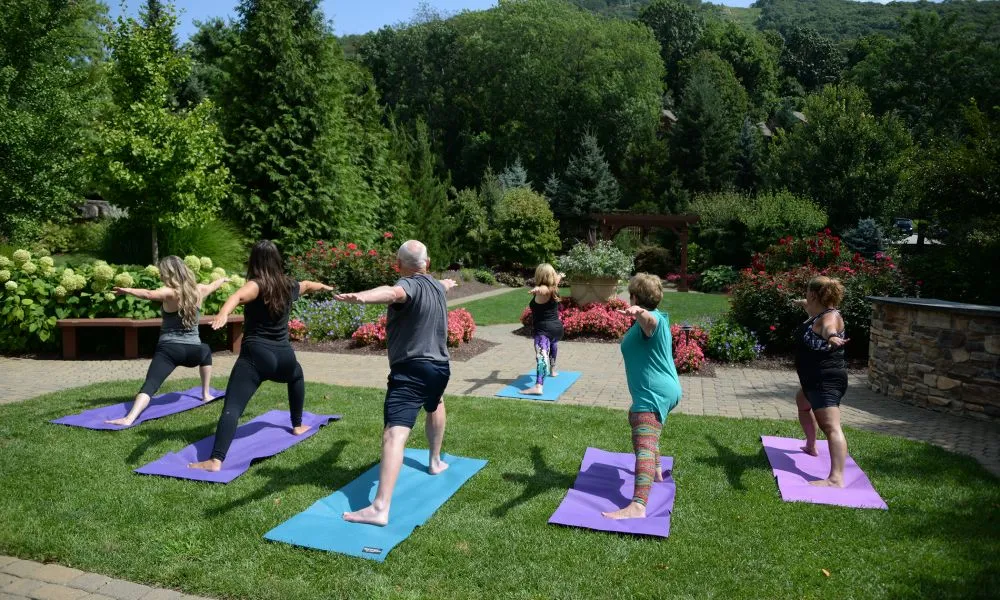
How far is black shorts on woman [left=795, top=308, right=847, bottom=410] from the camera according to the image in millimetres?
4914

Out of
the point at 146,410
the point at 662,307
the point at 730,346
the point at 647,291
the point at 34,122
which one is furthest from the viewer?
the point at 662,307

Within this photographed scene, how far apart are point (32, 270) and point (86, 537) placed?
7650 millimetres

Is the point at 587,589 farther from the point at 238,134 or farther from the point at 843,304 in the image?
the point at 238,134

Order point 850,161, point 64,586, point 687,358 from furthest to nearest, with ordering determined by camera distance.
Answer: point 850,161 < point 687,358 < point 64,586

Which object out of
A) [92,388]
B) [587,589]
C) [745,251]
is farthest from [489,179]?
[587,589]

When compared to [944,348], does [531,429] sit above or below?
below

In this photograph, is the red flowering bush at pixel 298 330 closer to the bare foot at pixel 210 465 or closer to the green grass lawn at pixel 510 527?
the green grass lawn at pixel 510 527

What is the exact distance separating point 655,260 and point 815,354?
23.1 meters

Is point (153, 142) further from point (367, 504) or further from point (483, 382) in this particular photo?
point (367, 504)

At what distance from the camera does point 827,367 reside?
4.94m

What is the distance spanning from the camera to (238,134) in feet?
55.7

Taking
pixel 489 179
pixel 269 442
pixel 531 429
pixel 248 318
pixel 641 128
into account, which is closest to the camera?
pixel 248 318

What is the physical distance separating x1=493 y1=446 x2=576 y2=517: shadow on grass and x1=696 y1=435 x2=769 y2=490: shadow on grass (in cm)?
120

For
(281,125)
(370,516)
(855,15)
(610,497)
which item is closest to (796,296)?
(610,497)
